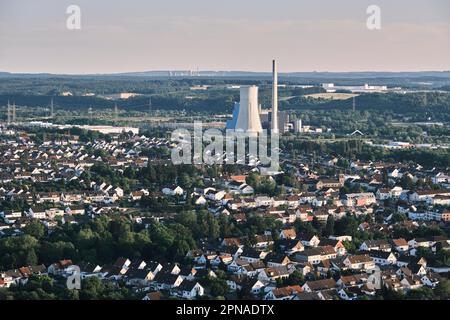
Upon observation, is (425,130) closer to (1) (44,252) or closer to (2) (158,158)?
(2) (158,158)

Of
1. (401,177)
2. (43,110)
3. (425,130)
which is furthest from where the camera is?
(43,110)

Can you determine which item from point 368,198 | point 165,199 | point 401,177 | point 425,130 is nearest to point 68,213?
point 165,199

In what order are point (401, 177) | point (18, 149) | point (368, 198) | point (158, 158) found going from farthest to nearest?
point (18, 149) → point (158, 158) → point (401, 177) → point (368, 198)

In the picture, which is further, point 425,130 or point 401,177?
point 425,130

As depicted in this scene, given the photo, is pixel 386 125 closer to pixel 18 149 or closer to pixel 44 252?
pixel 18 149

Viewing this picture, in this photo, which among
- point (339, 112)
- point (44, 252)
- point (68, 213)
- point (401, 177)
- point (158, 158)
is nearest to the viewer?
point (44, 252)
